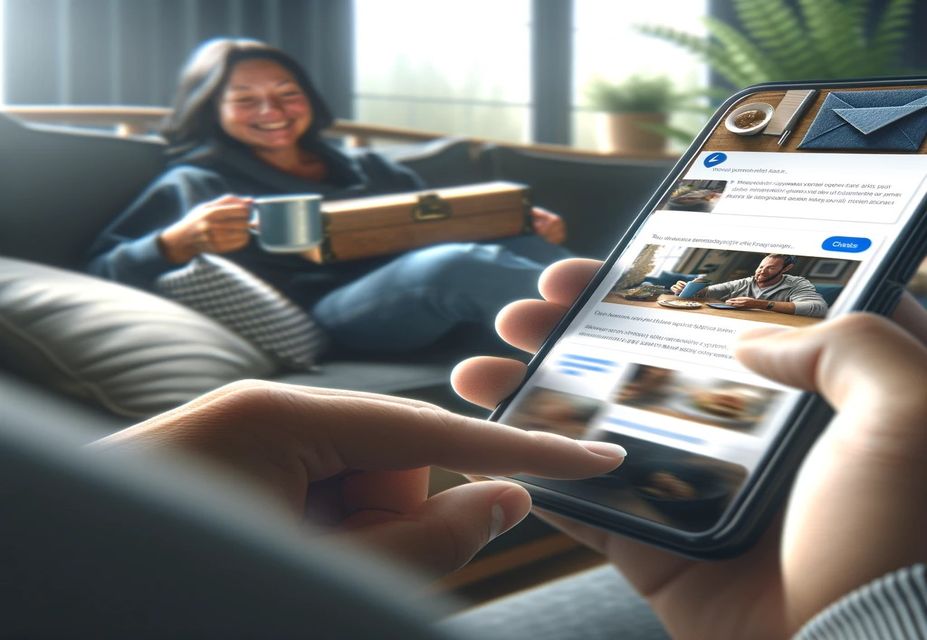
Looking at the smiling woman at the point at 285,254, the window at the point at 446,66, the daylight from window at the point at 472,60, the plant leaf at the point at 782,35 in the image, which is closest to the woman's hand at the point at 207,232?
the smiling woman at the point at 285,254

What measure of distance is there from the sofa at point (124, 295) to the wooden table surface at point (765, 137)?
54 cm

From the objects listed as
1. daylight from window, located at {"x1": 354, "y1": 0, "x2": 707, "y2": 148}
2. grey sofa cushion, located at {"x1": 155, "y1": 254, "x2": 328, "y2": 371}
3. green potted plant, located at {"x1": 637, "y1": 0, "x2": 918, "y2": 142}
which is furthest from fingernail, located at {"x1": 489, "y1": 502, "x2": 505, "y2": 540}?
daylight from window, located at {"x1": 354, "y1": 0, "x2": 707, "y2": 148}

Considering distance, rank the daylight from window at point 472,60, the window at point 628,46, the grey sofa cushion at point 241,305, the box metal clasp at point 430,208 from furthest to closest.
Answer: the daylight from window at point 472,60, the window at point 628,46, the box metal clasp at point 430,208, the grey sofa cushion at point 241,305

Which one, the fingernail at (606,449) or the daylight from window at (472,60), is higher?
the daylight from window at (472,60)

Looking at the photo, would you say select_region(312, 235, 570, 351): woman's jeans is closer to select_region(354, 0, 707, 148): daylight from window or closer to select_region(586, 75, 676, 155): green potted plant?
select_region(586, 75, 676, 155): green potted plant

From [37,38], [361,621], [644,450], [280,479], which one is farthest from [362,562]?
[37,38]

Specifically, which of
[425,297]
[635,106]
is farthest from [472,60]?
[425,297]

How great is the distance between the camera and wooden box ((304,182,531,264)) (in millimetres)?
1442

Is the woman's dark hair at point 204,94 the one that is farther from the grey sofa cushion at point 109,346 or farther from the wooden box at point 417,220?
the grey sofa cushion at point 109,346

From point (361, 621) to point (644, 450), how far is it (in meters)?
0.34

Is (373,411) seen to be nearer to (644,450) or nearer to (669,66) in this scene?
(644,450)

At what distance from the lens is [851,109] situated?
51 centimetres

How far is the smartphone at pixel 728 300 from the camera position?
40 centimetres

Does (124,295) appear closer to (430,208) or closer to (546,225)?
(430,208)
